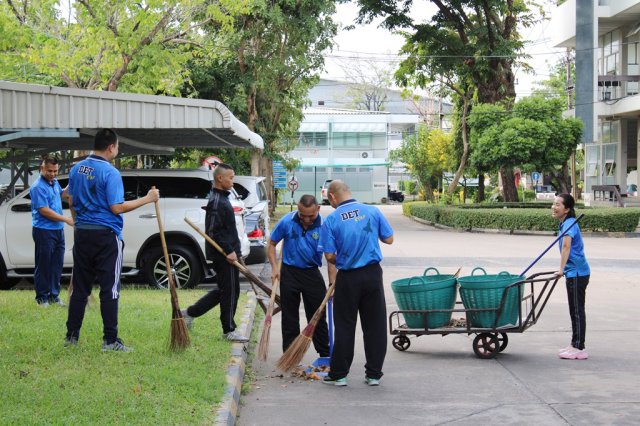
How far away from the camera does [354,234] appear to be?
24.1ft

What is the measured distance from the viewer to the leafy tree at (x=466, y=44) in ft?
128

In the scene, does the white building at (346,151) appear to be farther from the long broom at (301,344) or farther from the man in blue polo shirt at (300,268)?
the long broom at (301,344)

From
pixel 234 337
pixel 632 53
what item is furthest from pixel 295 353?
pixel 632 53

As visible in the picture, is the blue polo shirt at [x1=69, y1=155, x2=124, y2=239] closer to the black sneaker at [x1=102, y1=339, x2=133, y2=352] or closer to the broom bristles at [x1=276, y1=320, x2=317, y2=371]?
the black sneaker at [x1=102, y1=339, x2=133, y2=352]

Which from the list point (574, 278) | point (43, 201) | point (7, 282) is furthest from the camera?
point (7, 282)

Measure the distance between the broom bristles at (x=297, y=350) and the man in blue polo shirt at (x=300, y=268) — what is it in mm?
360

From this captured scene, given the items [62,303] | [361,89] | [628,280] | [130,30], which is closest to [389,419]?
[62,303]

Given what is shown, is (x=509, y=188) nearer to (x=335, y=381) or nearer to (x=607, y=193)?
(x=607, y=193)

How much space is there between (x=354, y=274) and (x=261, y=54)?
77.8ft

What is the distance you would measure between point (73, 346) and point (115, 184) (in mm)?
1504

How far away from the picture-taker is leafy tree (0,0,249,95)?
20016mm

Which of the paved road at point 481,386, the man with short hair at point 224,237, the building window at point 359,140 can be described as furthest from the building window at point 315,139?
the man with short hair at point 224,237

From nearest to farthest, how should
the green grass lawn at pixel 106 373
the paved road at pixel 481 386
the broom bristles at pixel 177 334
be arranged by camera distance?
the green grass lawn at pixel 106 373
the paved road at pixel 481 386
the broom bristles at pixel 177 334

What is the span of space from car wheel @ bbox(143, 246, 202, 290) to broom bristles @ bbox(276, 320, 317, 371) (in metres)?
5.72
